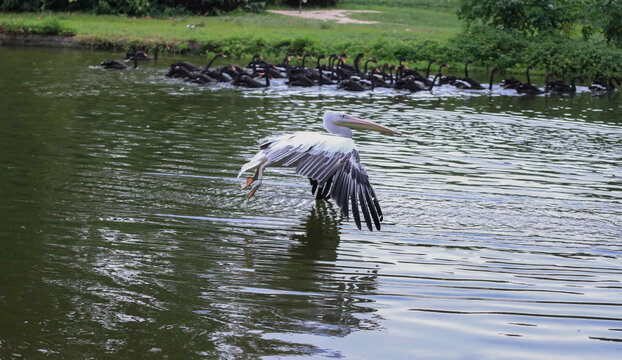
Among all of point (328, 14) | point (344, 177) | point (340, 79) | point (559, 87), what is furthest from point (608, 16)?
point (328, 14)

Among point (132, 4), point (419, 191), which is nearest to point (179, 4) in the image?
point (132, 4)

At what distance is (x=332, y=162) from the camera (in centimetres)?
723

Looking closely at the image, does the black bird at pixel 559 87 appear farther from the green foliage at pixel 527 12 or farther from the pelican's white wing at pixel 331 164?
the pelican's white wing at pixel 331 164

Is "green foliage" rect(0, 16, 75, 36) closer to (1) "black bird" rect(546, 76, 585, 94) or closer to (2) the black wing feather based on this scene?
(1) "black bird" rect(546, 76, 585, 94)

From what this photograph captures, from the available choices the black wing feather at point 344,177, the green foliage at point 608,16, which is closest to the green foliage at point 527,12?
the green foliage at point 608,16

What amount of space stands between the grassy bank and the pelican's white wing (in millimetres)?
19608

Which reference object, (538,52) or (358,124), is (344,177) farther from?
(538,52)

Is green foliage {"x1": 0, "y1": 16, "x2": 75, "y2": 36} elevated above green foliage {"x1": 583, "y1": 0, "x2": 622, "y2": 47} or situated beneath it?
situated beneath

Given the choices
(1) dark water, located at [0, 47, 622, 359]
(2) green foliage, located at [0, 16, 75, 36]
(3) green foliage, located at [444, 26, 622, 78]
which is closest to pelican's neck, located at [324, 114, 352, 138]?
(1) dark water, located at [0, 47, 622, 359]

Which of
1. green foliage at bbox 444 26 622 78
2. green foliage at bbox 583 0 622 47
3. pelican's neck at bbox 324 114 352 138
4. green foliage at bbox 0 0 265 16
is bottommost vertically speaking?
pelican's neck at bbox 324 114 352 138

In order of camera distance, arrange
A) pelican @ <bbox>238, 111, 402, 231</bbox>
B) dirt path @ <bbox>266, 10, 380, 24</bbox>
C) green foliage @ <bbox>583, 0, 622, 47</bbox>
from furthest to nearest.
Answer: dirt path @ <bbox>266, 10, 380, 24</bbox>
green foliage @ <bbox>583, 0, 622, 47</bbox>
pelican @ <bbox>238, 111, 402, 231</bbox>

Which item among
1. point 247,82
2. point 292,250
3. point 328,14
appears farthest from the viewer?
point 328,14

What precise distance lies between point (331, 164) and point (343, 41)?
22476 millimetres

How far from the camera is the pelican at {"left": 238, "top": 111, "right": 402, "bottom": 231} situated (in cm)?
675
